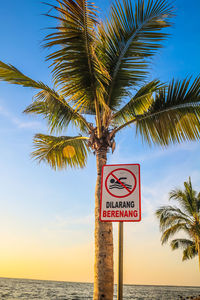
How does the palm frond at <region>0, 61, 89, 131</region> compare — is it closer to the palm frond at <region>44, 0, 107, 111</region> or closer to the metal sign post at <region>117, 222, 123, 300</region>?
the palm frond at <region>44, 0, 107, 111</region>

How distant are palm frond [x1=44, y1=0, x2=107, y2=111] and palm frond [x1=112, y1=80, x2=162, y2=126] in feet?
3.47

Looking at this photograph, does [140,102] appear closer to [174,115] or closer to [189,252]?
[174,115]

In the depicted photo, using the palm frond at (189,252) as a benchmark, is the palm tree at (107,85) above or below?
above

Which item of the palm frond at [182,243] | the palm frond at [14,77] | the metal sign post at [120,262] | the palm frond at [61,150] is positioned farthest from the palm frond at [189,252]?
the metal sign post at [120,262]

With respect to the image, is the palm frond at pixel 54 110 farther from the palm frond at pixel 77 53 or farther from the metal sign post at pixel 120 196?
the metal sign post at pixel 120 196

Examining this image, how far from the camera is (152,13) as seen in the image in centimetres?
564

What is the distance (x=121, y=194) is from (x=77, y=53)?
12.6 feet

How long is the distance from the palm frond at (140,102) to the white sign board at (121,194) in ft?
13.1

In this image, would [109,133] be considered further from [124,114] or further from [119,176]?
[119,176]

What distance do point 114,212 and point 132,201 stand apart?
24cm

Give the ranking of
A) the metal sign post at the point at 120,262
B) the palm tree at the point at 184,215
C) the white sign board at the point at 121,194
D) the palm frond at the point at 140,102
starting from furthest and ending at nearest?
the palm tree at the point at 184,215 → the palm frond at the point at 140,102 → the white sign board at the point at 121,194 → the metal sign post at the point at 120,262

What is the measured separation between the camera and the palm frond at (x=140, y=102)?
6.86 metres

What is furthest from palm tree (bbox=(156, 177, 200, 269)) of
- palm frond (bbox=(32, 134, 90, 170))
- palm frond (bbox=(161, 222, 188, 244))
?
palm frond (bbox=(32, 134, 90, 170))

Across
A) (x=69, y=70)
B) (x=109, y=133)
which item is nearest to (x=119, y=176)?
(x=109, y=133)
